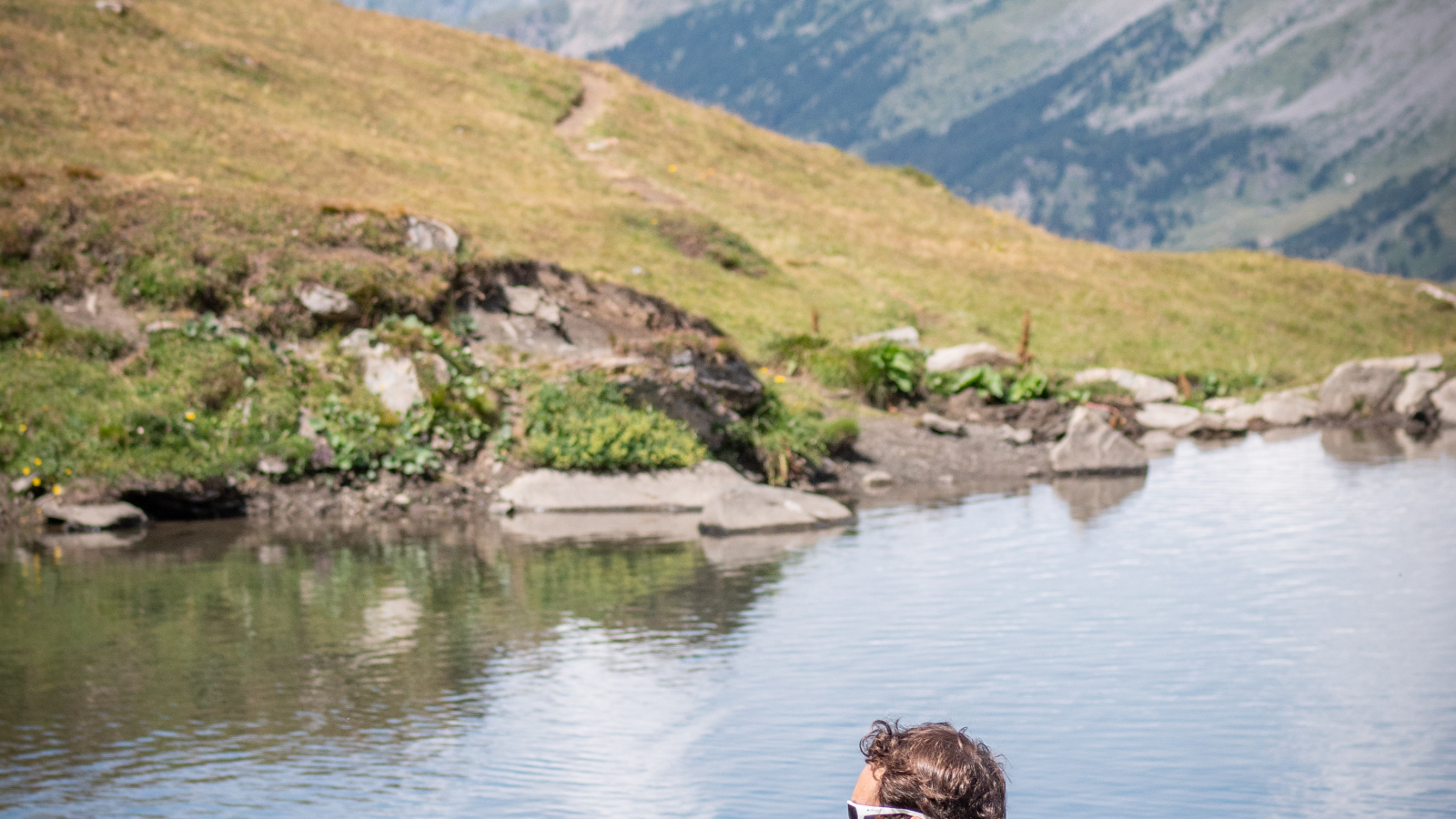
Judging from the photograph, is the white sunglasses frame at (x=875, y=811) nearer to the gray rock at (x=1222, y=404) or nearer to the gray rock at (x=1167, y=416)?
the gray rock at (x=1167, y=416)

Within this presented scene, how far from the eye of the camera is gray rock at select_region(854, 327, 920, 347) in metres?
39.1

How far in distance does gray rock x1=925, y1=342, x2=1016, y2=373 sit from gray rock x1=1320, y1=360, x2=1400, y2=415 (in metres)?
8.96

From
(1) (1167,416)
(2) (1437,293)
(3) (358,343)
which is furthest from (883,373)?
(2) (1437,293)

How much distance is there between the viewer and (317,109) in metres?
55.9

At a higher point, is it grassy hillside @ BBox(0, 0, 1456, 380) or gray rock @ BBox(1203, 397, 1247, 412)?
grassy hillside @ BBox(0, 0, 1456, 380)

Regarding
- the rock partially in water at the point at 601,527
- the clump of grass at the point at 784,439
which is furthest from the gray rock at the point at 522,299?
the rock partially in water at the point at 601,527

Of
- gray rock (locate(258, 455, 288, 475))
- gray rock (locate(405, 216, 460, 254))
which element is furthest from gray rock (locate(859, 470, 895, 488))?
gray rock (locate(258, 455, 288, 475))

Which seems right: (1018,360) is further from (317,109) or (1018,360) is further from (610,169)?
(317,109)

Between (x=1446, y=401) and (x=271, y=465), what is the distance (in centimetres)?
2992

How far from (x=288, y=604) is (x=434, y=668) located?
4055mm

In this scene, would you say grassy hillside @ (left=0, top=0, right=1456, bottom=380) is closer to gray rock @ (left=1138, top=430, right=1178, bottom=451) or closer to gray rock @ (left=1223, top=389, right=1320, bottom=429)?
gray rock @ (left=1223, top=389, right=1320, bottom=429)

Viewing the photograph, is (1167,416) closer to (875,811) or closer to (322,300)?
(322,300)

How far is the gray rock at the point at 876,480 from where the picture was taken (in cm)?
2736

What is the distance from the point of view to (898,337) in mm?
40656
